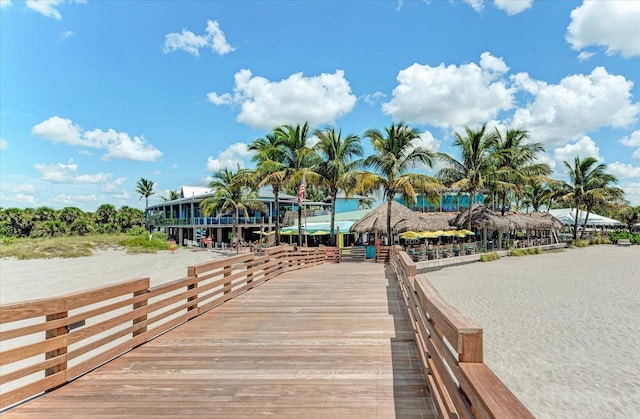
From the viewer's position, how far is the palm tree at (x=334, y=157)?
884 inches

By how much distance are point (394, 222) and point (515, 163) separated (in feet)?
44.0

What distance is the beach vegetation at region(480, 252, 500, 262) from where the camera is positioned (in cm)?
2645

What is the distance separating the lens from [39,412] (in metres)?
3.16

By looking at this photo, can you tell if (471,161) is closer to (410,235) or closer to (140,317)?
(410,235)

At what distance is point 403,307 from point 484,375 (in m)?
5.17

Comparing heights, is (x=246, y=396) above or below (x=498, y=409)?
below

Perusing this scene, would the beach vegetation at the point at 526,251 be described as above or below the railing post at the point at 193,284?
below

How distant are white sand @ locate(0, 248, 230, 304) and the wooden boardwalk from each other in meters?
9.85

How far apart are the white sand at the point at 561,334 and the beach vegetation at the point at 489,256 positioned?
5440 mm

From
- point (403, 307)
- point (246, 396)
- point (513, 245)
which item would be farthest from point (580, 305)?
point (513, 245)

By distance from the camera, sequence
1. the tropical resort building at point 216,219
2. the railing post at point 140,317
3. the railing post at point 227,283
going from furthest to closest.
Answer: the tropical resort building at point 216,219 < the railing post at point 227,283 < the railing post at point 140,317

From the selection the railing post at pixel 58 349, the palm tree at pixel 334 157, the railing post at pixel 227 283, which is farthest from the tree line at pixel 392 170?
the railing post at pixel 58 349

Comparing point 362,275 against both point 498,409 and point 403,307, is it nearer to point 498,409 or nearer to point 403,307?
point 403,307

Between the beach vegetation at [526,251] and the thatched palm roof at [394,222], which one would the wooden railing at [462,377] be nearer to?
the thatched palm roof at [394,222]
